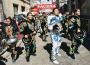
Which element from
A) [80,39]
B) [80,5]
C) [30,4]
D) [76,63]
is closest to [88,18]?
[80,5]

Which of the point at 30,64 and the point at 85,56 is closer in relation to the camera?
the point at 30,64

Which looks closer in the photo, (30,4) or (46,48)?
(46,48)

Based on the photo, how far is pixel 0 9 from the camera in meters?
18.3

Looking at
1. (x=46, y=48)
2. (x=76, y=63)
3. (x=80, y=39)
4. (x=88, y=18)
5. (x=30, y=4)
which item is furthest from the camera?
(x=30, y=4)

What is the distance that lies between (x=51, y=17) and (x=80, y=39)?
164cm

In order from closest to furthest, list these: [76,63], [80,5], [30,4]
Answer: [76,63] < [80,5] < [30,4]

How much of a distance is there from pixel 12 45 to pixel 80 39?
9.10 feet

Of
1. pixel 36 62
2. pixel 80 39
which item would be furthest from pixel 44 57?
pixel 80 39

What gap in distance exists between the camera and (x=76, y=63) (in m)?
9.93

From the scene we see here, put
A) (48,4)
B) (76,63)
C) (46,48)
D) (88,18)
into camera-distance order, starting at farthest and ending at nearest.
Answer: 1. (48,4)
2. (88,18)
3. (46,48)
4. (76,63)

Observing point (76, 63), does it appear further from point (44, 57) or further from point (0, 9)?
point (0, 9)

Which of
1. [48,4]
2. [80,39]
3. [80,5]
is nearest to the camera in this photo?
[80,39]

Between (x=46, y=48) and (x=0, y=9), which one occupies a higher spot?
(x=0, y=9)

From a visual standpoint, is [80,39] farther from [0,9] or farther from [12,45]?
[0,9]
